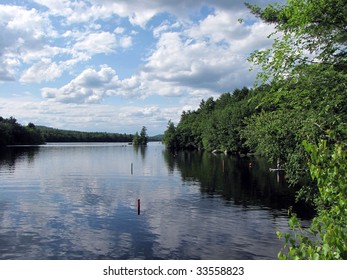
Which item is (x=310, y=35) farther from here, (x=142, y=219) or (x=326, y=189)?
(x=142, y=219)

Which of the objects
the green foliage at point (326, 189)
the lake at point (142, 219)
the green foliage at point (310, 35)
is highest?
the green foliage at point (310, 35)

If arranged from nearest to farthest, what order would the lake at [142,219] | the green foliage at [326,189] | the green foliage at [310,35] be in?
the green foliage at [326,189] < the green foliage at [310,35] < the lake at [142,219]

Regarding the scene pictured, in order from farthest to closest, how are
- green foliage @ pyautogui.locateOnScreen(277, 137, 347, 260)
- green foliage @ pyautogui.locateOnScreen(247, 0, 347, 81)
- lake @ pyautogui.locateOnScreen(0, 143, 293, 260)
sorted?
lake @ pyautogui.locateOnScreen(0, 143, 293, 260) → green foliage @ pyautogui.locateOnScreen(247, 0, 347, 81) → green foliage @ pyautogui.locateOnScreen(277, 137, 347, 260)

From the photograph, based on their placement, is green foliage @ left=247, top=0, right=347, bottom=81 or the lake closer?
green foliage @ left=247, top=0, right=347, bottom=81

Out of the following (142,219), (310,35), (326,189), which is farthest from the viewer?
(142,219)

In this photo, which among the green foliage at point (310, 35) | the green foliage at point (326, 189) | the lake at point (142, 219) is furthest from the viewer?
the lake at point (142, 219)

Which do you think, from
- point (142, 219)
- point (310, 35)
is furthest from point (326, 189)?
point (142, 219)

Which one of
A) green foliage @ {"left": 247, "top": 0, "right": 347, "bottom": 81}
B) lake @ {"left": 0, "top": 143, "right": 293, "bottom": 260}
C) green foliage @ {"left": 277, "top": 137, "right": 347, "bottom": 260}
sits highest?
green foliage @ {"left": 247, "top": 0, "right": 347, "bottom": 81}

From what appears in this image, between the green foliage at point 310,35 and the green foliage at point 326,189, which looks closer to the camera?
Answer: the green foliage at point 326,189

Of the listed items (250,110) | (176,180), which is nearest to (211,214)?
(176,180)

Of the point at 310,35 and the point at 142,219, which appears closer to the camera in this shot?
the point at 310,35

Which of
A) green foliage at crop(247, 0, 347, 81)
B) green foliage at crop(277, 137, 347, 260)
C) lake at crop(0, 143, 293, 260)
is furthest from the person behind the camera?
lake at crop(0, 143, 293, 260)

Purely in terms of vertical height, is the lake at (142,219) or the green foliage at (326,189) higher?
the green foliage at (326,189)
